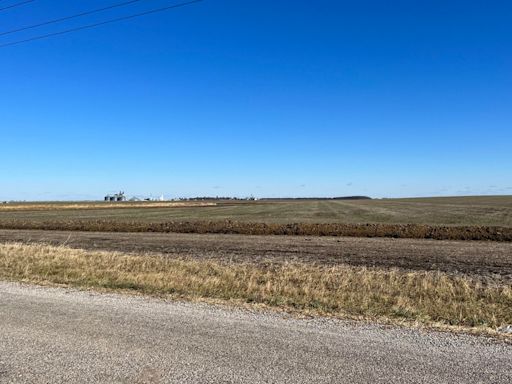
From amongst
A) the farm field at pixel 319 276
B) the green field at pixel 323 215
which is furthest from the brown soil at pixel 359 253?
the green field at pixel 323 215

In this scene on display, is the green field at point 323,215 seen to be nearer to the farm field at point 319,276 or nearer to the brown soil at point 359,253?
the brown soil at point 359,253

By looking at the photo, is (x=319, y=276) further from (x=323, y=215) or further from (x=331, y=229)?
(x=323, y=215)

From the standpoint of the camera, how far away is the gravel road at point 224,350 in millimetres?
5320

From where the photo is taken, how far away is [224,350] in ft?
20.2

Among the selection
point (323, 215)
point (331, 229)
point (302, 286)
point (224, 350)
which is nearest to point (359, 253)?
point (302, 286)

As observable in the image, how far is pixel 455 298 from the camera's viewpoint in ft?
36.8

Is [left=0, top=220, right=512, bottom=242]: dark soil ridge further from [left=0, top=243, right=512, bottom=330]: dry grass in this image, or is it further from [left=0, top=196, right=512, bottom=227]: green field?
[left=0, top=243, right=512, bottom=330]: dry grass

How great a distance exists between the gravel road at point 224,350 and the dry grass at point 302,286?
1.53 metres

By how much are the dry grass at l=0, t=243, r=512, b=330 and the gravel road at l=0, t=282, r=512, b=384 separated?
1.53 m

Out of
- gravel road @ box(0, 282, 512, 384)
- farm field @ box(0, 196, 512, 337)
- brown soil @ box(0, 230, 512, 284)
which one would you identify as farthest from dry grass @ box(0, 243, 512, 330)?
brown soil @ box(0, 230, 512, 284)

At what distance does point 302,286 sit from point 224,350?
662cm

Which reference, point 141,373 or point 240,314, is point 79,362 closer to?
point 141,373

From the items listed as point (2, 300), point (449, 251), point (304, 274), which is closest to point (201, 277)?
point (304, 274)

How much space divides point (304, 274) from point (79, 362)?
982 centimetres
